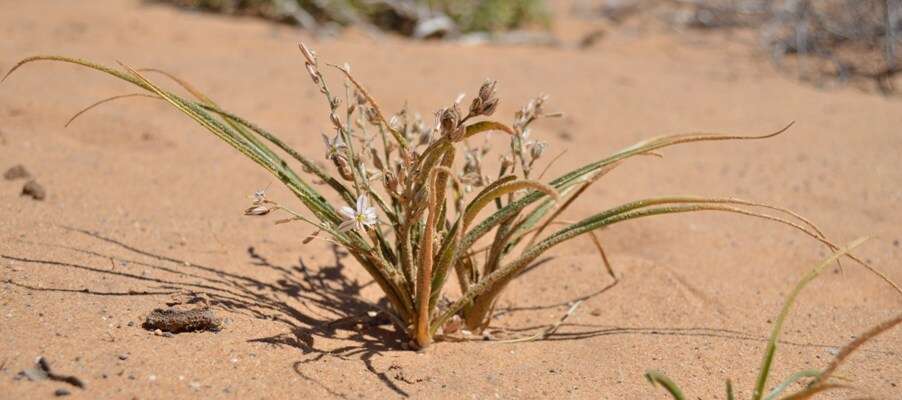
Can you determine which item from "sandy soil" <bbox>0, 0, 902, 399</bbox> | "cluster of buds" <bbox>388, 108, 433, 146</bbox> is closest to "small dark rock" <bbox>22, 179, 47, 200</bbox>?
"sandy soil" <bbox>0, 0, 902, 399</bbox>

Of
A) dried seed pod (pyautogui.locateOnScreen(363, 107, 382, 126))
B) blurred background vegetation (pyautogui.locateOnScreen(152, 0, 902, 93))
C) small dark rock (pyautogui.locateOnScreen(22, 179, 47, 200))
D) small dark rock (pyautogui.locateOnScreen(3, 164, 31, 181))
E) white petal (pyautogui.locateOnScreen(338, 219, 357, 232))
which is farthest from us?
blurred background vegetation (pyautogui.locateOnScreen(152, 0, 902, 93))

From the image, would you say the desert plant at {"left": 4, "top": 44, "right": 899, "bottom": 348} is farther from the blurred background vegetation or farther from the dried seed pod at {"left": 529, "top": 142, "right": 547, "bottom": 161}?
the blurred background vegetation

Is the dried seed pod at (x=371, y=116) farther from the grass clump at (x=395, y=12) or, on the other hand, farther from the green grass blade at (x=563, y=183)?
the grass clump at (x=395, y=12)

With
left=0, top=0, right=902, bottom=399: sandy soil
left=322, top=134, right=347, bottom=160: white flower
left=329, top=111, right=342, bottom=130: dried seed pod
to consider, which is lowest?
left=0, top=0, right=902, bottom=399: sandy soil

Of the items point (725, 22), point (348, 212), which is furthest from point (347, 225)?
point (725, 22)

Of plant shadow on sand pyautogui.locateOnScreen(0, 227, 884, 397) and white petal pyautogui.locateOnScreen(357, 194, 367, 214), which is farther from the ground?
white petal pyautogui.locateOnScreen(357, 194, 367, 214)

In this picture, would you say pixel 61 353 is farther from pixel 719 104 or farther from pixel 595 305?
pixel 719 104

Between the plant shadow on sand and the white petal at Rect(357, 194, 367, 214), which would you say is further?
the plant shadow on sand

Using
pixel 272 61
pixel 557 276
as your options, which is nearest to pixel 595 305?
pixel 557 276

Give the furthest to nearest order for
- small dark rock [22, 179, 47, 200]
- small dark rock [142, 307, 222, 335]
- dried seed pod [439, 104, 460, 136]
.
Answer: small dark rock [22, 179, 47, 200] → small dark rock [142, 307, 222, 335] → dried seed pod [439, 104, 460, 136]
